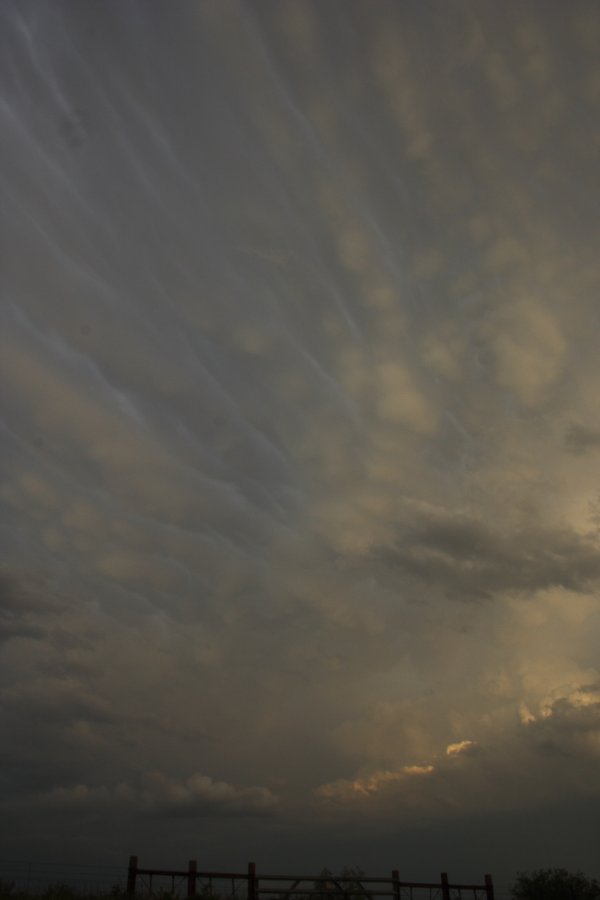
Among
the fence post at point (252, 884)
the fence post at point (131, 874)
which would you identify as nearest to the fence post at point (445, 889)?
the fence post at point (252, 884)

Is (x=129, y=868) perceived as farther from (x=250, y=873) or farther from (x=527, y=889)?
(x=527, y=889)

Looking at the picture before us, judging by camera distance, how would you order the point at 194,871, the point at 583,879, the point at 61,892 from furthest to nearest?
the point at 583,879, the point at 194,871, the point at 61,892

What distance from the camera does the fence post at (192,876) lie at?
117ft

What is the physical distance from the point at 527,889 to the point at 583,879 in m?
4.45

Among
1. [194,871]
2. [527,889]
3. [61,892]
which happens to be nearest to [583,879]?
[527,889]

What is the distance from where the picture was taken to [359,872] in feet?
172

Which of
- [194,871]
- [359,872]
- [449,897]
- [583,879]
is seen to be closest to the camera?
[194,871]

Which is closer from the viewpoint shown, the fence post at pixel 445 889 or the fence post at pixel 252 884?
the fence post at pixel 252 884

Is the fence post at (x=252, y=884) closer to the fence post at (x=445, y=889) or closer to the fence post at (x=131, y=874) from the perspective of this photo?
the fence post at (x=131, y=874)

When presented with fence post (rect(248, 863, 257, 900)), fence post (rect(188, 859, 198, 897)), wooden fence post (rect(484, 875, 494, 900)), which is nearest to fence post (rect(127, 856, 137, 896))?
fence post (rect(188, 859, 198, 897))

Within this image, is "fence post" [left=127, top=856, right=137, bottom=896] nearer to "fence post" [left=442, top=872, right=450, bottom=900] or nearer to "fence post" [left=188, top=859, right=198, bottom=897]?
"fence post" [left=188, top=859, right=198, bottom=897]

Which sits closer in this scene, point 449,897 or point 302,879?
point 302,879

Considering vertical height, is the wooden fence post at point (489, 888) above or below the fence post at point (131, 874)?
below

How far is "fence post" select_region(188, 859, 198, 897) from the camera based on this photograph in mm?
35688
